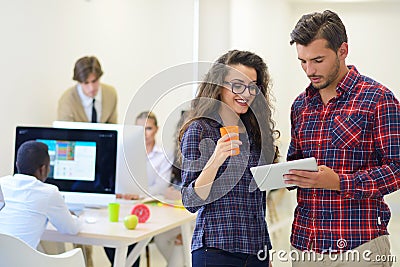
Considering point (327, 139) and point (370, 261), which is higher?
point (327, 139)

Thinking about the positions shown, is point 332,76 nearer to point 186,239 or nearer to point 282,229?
point 186,239

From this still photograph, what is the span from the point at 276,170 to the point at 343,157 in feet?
0.75

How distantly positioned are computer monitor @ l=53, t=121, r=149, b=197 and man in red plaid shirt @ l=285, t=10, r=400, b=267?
4.42ft

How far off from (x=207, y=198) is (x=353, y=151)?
19.1 inches

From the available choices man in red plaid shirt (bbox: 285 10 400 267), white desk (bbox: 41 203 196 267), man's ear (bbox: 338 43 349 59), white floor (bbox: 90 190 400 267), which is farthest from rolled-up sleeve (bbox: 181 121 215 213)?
white floor (bbox: 90 190 400 267)

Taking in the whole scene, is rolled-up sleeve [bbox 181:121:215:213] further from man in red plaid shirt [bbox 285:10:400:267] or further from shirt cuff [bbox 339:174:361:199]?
shirt cuff [bbox 339:174:361:199]

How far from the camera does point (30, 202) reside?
2783 millimetres

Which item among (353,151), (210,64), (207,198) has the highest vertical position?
(210,64)

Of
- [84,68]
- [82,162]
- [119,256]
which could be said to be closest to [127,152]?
[82,162]

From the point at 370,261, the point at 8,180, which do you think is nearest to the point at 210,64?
the point at 370,261

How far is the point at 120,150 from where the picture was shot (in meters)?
3.53

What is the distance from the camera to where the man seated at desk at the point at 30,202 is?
2.77 m

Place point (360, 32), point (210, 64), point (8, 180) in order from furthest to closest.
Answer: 1. point (360, 32)
2. point (8, 180)
3. point (210, 64)

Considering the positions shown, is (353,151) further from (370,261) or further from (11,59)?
(11,59)
